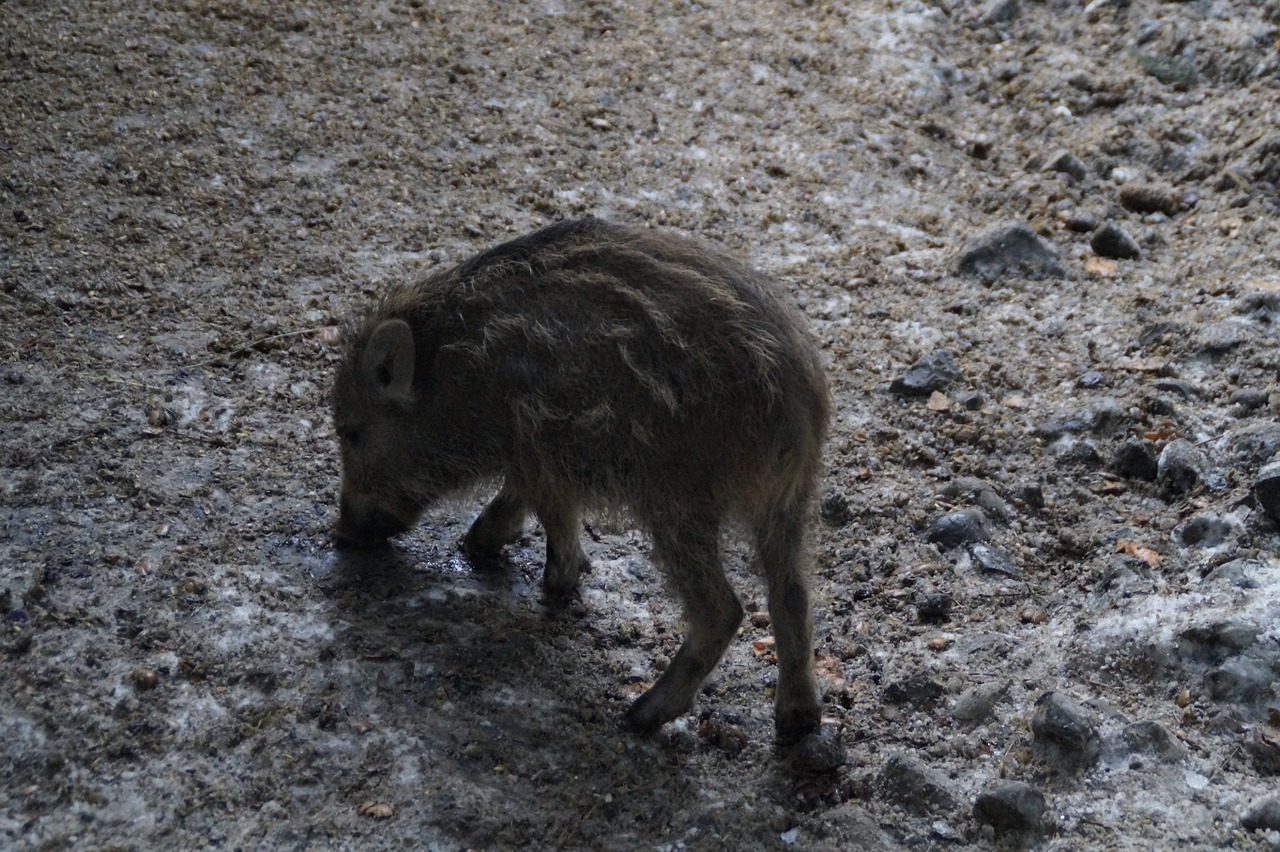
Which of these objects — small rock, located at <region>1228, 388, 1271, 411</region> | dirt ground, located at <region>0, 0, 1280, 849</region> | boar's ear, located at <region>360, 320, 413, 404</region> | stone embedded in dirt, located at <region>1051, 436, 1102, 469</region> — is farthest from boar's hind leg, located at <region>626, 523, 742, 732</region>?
small rock, located at <region>1228, 388, 1271, 411</region>

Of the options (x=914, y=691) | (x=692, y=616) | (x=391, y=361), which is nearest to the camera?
(x=692, y=616)

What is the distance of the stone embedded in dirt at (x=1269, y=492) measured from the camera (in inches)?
147

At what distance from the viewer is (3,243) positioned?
5.03 metres

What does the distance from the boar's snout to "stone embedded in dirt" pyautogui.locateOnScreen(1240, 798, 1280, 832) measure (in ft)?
8.25

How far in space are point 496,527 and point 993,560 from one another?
5.32 ft

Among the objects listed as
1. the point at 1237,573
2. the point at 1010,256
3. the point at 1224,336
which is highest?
the point at 1010,256

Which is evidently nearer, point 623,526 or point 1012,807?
point 1012,807

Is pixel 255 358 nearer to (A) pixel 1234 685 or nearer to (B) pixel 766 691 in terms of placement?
(B) pixel 766 691

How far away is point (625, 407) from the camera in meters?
3.40

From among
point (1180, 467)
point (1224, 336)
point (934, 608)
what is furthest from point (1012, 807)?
point (1224, 336)

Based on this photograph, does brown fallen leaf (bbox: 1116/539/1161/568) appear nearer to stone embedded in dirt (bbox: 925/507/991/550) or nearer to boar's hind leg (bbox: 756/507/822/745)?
Result: stone embedded in dirt (bbox: 925/507/991/550)

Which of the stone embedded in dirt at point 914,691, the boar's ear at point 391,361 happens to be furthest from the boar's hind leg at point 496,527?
the stone embedded in dirt at point 914,691

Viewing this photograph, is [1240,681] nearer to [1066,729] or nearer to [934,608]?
[1066,729]

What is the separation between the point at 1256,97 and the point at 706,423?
4.60m
